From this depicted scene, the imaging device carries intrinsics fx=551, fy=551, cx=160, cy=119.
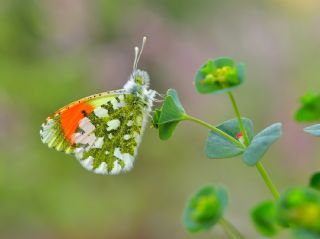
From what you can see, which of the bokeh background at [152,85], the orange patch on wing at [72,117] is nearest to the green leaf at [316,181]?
the orange patch on wing at [72,117]

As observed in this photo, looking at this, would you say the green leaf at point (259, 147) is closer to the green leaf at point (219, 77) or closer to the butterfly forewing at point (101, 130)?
the green leaf at point (219, 77)

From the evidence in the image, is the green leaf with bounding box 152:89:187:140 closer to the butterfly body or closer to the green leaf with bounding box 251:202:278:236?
the green leaf with bounding box 251:202:278:236

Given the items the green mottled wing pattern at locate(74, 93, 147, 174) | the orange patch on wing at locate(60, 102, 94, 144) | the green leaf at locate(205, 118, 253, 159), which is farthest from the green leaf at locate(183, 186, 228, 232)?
the orange patch on wing at locate(60, 102, 94, 144)

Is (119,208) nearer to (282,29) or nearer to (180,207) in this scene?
(180,207)

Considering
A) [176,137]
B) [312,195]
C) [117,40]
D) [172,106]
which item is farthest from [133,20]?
[312,195]

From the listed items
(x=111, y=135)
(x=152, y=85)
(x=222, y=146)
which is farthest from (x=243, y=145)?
(x=152, y=85)

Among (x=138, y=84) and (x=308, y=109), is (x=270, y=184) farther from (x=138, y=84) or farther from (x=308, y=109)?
(x=138, y=84)
